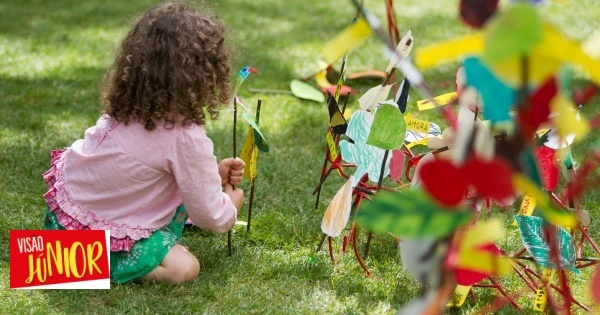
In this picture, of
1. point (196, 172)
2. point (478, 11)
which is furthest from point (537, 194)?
point (196, 172)

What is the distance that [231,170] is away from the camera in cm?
199

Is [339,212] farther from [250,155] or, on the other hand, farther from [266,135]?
[266,135]

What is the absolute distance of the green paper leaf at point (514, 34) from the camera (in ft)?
2.46

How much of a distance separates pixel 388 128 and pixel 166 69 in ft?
1.77

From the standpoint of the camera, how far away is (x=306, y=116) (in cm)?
298

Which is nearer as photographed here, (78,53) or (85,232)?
(85,232)

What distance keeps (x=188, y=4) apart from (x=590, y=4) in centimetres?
354

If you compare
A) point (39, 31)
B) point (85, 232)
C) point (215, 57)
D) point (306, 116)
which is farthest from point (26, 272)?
point (39, 31)

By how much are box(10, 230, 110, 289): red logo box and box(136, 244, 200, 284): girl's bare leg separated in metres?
0.16

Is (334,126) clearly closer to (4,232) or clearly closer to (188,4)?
(188,4)

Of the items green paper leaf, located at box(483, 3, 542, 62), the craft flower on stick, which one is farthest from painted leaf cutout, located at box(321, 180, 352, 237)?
green paper leaf, located at box(483, 3, 542, 62)

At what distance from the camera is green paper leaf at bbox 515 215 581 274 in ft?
4.94

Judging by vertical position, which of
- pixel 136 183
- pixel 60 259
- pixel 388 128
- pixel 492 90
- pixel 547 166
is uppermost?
pixel 492 90

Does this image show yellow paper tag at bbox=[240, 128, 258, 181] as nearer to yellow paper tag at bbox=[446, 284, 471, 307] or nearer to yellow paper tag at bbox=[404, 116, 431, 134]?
yellow paper tag at bbox=[404, 116, 431, 134]
